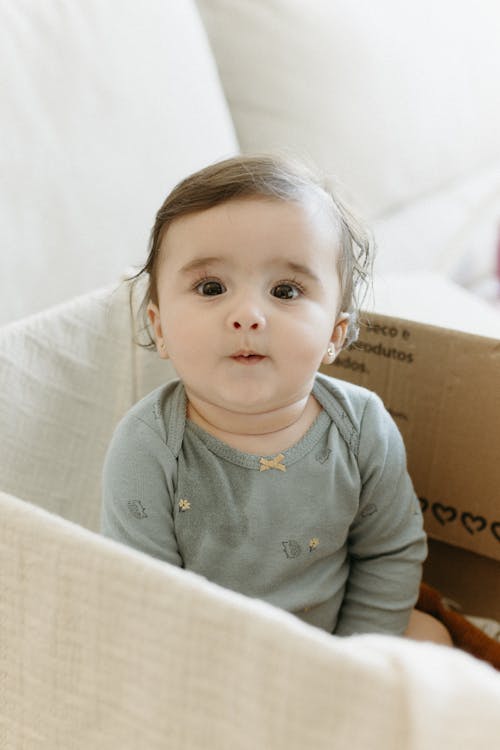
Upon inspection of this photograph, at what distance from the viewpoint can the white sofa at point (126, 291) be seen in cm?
38

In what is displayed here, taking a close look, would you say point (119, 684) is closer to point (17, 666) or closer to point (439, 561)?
point (17, 666)

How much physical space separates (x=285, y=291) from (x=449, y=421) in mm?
254

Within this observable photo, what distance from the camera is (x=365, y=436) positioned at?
0.73m

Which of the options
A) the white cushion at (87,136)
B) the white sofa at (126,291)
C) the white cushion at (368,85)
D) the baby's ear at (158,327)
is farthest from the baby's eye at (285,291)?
the white cushion at (368,85)

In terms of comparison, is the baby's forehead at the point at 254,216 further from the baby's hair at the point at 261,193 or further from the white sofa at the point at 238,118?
the white sofa at the point at 238,118

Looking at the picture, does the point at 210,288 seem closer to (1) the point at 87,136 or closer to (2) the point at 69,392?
(2) the point at 69,392

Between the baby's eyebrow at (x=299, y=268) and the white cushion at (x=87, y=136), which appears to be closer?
the baby's eyebrow at (x=299, y=268)

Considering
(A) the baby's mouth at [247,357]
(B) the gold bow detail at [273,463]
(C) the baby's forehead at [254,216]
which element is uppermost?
(C) the baby's forehead at [254,216]

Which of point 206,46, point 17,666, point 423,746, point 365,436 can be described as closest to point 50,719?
point 17,666

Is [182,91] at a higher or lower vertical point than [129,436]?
higher

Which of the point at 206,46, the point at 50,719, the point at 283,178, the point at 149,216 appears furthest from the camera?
the point at 206,46

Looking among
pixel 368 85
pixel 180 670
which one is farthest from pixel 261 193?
pixel 368 85

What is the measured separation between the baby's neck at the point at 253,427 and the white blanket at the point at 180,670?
0.79 feet

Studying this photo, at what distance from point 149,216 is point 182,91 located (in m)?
0.17
